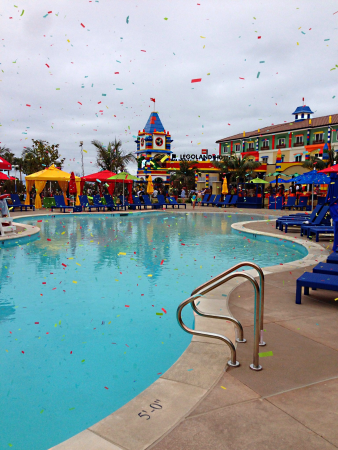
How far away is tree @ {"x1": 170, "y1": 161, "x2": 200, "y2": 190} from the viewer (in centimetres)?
4161

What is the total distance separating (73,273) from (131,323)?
2.86m

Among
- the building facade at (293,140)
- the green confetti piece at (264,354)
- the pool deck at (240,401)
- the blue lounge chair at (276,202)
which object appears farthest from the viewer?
the building facade at (293,140)

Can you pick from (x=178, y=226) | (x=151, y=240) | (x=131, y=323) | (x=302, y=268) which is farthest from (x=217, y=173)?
(x=131, y=323)

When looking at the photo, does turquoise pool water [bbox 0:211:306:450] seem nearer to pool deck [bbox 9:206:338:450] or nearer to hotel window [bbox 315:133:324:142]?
pool deck [bbox 9:206:338:450]

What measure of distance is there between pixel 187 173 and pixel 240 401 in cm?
3993

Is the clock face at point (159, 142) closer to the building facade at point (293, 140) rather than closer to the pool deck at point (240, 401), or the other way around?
the building facade at point (293, 140)

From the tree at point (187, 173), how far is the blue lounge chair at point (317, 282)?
36701 millimetres

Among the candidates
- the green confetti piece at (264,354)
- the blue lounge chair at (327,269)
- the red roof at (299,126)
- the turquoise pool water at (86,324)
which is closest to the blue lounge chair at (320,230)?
the turquoise pool water at (86,324)

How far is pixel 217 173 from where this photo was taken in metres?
40.2

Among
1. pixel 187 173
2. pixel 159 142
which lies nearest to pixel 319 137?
pixel 187 173

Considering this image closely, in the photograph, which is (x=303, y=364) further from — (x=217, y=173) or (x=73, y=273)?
(x=217, y=173)

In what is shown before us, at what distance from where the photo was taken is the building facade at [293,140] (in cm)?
3972

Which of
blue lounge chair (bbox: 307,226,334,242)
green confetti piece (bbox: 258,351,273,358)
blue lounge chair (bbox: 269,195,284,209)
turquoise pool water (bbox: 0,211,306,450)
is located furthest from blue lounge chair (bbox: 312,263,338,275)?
blue lounge chair (bbox: 269,195,284,209)

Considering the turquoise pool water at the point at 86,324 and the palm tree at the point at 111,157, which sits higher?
the palm tree at the point at 111,157
